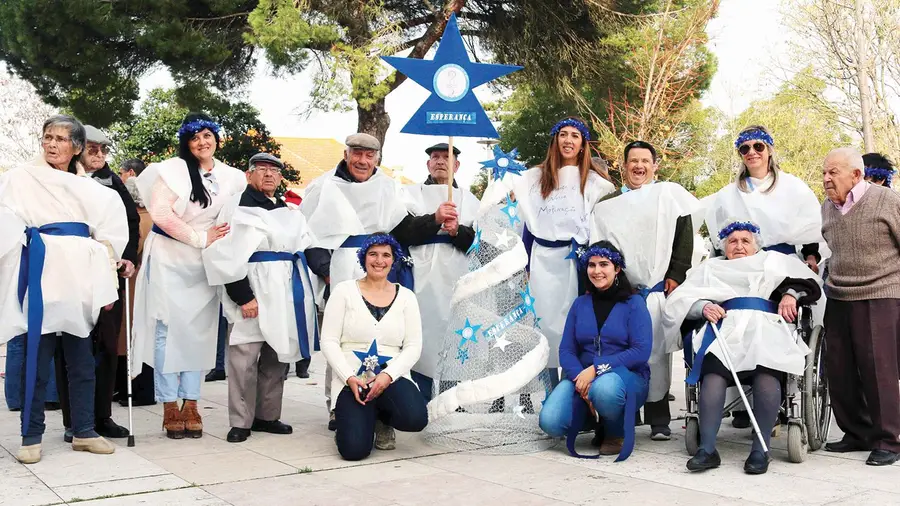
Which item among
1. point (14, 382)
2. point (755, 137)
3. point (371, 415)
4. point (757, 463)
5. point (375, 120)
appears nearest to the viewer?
point (757, 463)

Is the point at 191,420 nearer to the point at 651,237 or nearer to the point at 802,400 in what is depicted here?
the point at 651,237

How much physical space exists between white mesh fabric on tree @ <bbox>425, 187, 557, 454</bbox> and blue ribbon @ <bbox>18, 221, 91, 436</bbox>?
7.33 ft

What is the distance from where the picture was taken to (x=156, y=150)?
1894 cm

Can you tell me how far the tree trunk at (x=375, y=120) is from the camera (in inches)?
557

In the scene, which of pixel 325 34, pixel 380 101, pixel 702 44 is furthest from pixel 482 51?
pixel 702 44

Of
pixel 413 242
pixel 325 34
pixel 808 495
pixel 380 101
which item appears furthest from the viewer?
pixel 380 101

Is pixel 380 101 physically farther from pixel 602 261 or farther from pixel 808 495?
pixel 808 495

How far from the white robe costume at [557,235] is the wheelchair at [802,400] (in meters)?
0.82

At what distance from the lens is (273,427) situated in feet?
19.2

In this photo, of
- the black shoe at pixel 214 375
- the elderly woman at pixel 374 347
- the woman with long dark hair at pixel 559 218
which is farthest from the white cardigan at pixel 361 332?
the black shoe at pixel 214 375

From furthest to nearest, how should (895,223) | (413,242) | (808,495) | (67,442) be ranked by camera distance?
(413,242), (67,442), (895,223), (808,495)

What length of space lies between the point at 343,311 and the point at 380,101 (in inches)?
363

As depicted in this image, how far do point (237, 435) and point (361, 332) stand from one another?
43.4 inches

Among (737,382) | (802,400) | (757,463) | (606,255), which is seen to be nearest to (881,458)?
(802,400)
